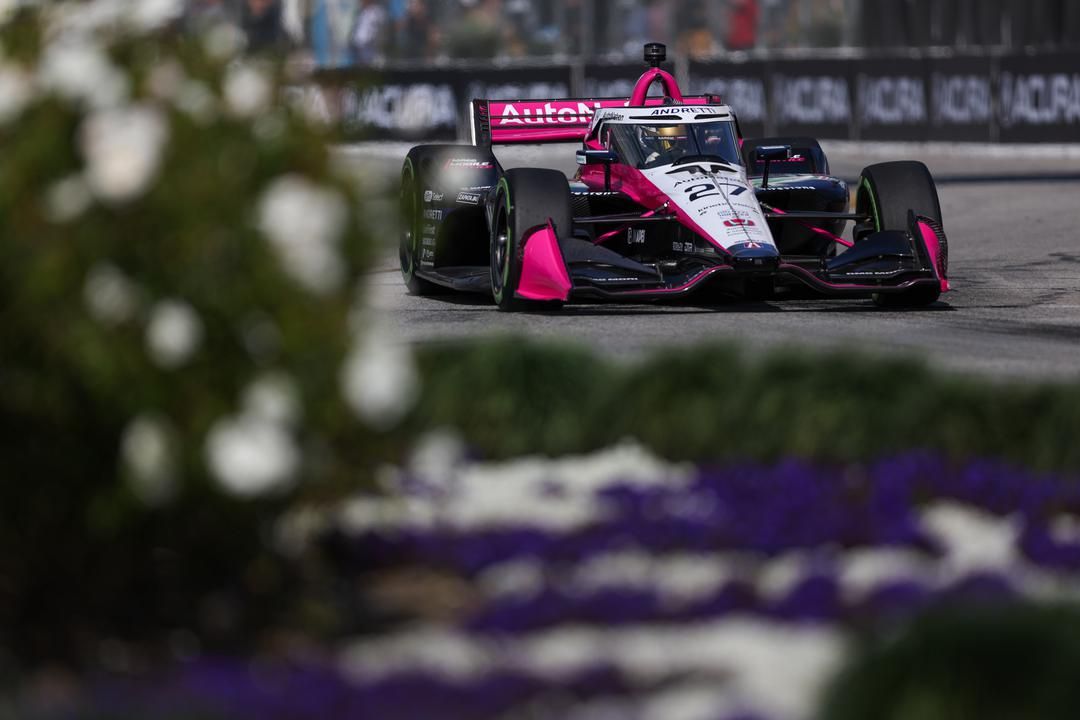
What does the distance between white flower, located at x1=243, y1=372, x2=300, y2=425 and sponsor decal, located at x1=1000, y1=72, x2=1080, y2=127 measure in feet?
84.2

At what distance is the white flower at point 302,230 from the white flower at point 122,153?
25 centimetres

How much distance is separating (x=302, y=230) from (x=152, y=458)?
56 centimetres

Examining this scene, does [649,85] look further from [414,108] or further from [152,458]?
[414,108]

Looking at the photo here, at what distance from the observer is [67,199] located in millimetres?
4117

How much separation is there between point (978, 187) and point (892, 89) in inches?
334

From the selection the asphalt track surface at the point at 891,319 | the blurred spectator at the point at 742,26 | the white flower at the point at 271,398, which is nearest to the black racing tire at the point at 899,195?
the asphalt track surface at the point at 891,319

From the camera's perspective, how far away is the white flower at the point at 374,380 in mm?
4051

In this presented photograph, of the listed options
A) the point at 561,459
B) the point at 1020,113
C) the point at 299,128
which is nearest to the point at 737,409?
the point at 561,459

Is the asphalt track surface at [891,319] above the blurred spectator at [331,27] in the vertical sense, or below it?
below

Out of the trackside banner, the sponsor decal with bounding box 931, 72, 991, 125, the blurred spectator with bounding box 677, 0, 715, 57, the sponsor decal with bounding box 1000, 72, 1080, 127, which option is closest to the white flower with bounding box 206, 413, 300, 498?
the trackside banner

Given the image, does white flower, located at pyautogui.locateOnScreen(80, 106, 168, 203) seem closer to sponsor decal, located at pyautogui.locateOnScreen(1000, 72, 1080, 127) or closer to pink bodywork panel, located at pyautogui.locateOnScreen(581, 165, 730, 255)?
pink bodywork panel, located at pyautogui.locateOnScreen(581, 165, 730, 255)

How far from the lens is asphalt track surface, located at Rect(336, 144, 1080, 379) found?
945cm

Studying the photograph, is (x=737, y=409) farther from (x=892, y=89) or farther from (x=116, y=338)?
(x=892, y=89)

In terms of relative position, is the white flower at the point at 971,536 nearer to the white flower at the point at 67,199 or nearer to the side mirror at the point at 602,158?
the white flower at the point at 67,199
